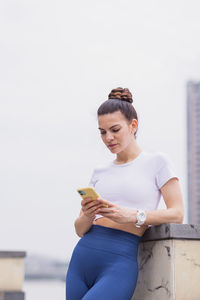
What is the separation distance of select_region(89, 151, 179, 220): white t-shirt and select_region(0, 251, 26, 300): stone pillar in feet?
16.8

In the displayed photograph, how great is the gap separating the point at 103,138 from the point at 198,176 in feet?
267

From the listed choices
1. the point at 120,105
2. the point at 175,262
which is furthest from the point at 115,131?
the point at 175,262

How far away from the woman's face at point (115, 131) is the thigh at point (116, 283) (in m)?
0.63

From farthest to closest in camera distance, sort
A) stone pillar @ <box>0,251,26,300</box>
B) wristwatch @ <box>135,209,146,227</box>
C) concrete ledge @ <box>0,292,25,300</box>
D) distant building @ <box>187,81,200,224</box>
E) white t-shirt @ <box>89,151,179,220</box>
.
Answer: distant building @ <box>187,81,200,224</box>
stone pillar @ <box>0,251,26,300</box>
concrete ledge @ <box>0,292,25,300</box>
white t-shirt @ <box>89,151,179,220</box>
wristwatch @ <box>135,209,146,227</box>

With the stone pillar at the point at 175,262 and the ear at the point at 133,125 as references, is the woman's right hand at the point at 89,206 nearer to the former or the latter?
the stone pillar at the point at 175,262

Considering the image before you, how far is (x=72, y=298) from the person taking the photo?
292cm

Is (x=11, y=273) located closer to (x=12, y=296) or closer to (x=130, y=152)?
(x=12, y=296)

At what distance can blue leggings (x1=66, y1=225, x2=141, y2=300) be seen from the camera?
273 centimetres

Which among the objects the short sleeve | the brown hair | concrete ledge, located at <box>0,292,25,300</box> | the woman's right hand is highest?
the brown hair

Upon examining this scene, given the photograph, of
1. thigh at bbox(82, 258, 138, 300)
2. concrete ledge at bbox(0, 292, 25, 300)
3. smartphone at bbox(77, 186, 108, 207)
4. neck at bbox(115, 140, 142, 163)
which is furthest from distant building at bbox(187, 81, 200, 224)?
smartphone at bbox(77, 186, 108, 207)

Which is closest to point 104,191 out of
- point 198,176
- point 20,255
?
point 20,255

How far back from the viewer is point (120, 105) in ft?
9.93

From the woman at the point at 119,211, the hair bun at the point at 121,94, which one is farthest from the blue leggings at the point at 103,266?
the hair bun at the point at 121,94

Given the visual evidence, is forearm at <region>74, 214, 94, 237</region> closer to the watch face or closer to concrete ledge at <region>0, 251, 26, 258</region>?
the watch face
